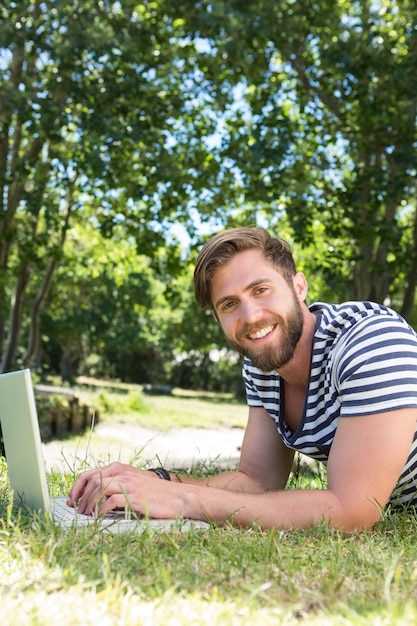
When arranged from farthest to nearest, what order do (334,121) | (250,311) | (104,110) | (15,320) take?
(15,320) → (334,121) → (104,110) → (250,311)

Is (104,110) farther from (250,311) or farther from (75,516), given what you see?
(75,516)

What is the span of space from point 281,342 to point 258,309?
0.55 feet

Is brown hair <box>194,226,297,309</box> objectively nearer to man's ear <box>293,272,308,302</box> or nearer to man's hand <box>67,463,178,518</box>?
man's ear <box>293,272,308,302</box>

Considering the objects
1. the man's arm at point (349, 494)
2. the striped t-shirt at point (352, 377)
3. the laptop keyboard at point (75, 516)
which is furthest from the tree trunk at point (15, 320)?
the man's arm at point (349, 494)

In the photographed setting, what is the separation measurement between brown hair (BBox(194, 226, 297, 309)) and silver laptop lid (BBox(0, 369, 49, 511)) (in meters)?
0.98

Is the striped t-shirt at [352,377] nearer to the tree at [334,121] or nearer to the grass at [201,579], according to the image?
the grass at [201,579]

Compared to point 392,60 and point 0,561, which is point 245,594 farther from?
point 392,60

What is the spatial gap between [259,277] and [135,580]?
142 cm

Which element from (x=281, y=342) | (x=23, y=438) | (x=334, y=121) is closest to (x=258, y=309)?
(x=281, y=342)

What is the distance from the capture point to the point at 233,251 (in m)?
2.93

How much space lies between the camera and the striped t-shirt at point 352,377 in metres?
2.53

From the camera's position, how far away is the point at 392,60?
8492 mm

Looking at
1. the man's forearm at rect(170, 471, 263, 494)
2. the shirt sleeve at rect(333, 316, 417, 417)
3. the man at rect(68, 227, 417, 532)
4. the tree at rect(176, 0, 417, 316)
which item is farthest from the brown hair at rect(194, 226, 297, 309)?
the tree at rect(176, 0, 417, 316)

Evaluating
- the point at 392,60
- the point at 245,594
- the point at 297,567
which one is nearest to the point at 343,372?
the point at 297,567
